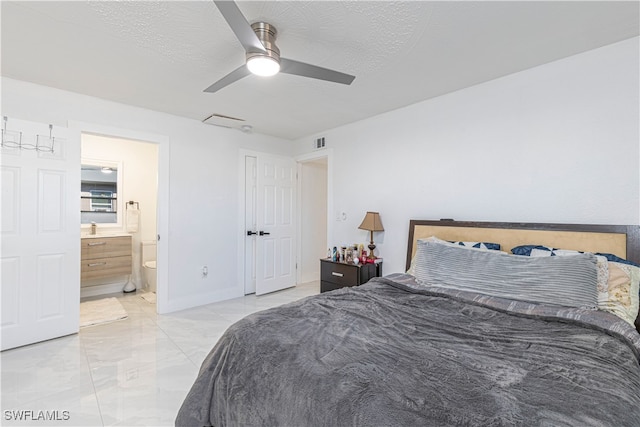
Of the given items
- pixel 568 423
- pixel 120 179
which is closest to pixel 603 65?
pixel 568 423

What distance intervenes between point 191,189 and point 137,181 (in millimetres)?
1649

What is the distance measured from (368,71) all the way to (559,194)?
5.93 feet

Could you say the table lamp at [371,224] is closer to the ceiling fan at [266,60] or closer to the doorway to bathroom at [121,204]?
the ceiling fan at [266,60]

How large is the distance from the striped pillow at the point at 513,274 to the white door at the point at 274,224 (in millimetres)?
2642

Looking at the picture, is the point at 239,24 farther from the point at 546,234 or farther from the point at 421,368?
the point at 546,234

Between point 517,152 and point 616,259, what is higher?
point 517,152

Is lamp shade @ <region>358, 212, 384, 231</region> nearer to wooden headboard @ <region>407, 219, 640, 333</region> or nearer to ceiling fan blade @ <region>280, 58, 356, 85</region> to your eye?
wooden headboard @ <region>407, 219, 640, 333</region>

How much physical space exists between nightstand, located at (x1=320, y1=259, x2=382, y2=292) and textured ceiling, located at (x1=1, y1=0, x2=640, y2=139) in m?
1.82

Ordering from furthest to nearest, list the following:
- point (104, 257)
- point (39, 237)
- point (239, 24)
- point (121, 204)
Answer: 1. point (121, 204)
2. point (104, 257)
3. point (39, 237)
4. point (239, 24)

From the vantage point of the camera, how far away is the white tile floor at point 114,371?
1847 millimetres

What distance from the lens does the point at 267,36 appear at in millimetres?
1899

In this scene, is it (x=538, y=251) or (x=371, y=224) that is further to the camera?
(x=371, y=224)

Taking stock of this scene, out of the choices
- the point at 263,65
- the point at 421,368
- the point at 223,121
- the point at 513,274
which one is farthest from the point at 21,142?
the point at 513,274

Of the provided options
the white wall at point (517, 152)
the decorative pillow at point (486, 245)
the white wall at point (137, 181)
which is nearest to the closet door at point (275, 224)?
the white wall at point (517, 152)
